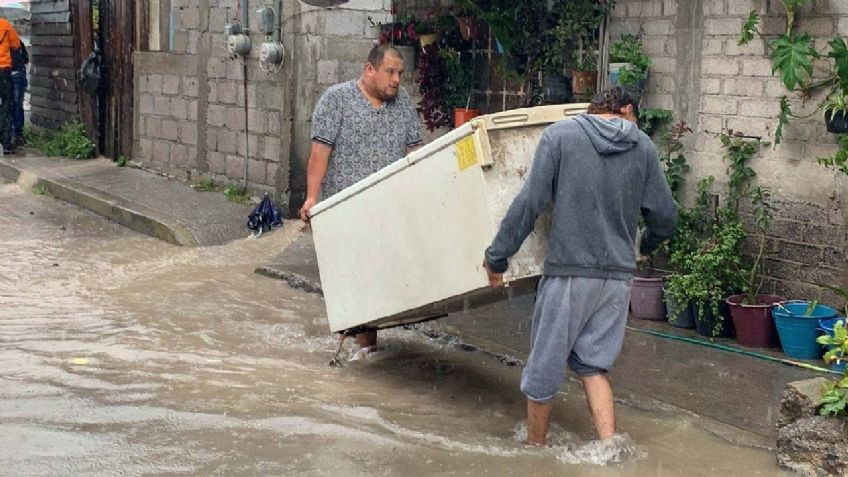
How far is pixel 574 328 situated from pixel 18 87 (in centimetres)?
1430

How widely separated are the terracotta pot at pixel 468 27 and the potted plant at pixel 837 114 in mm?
3917

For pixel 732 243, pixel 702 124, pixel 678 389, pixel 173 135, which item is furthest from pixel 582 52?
pixel 173 135

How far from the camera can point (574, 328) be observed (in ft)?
16.5

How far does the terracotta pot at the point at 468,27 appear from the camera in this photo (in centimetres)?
990

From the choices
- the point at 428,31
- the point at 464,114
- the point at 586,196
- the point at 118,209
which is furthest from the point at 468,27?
the point at 586,196

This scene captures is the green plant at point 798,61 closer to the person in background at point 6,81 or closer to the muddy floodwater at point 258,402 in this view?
the muddy floodwater at point 258,402

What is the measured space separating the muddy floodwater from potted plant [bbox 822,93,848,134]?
2.09 meters

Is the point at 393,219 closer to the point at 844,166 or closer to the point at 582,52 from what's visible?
the point at 844,166

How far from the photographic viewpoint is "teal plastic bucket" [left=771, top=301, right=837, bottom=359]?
6.62m

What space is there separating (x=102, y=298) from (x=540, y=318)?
15.0 feet

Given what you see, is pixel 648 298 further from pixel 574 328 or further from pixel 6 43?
pixel 6 43

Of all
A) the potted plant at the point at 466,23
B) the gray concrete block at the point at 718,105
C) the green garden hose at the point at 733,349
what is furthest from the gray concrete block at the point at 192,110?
the green garden hose at the point at 733,349

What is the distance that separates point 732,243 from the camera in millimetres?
7145

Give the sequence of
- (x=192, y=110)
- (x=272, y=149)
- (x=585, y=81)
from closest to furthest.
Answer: (x=585, y=81) < (x=272, y=149) < (x=192, y=110)
